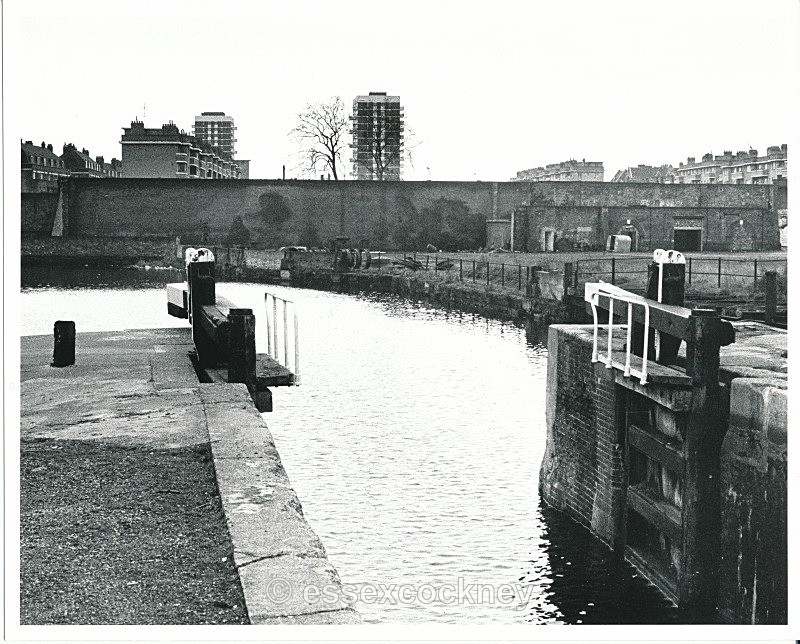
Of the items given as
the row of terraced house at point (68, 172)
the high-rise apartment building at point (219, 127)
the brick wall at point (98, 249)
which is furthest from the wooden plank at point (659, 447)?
the brick wall at point (98, 249)

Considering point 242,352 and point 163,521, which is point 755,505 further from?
point 242,352

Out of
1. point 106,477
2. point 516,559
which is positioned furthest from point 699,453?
point 106,477

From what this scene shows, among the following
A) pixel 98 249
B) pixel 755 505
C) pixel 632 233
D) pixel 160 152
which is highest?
pixel 160 152

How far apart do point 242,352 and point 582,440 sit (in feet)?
12.6

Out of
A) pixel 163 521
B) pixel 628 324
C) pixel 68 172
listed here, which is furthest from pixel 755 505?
pixel 68 172

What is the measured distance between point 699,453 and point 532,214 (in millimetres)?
38430

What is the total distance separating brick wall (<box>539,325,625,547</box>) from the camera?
30.8 ft

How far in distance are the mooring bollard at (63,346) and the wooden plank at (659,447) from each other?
6857 mm

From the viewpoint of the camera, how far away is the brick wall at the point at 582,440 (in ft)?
30.8

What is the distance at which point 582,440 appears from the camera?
33.6ft

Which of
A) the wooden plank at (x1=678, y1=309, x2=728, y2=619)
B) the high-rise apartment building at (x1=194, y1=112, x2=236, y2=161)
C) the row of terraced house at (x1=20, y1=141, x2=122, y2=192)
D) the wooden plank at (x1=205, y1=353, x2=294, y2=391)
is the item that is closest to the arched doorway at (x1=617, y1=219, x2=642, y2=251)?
the high-rise apartment building at (x1=194, y1=112, x2=236, y2=161)

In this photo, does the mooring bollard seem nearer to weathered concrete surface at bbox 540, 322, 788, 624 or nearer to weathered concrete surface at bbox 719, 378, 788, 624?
weathered concrete surface at bbox 540, 322, 788, 624

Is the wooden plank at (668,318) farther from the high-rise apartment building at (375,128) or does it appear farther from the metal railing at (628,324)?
the high-rise apartment building at (375,128)

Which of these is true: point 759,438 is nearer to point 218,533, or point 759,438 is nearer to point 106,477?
point 218,533
